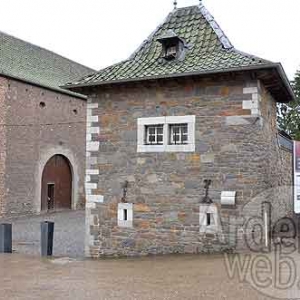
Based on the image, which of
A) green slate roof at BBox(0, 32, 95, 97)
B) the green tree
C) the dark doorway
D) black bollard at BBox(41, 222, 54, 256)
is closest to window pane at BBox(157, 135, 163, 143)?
black bollard at BBox(41, 222, 54, 256)

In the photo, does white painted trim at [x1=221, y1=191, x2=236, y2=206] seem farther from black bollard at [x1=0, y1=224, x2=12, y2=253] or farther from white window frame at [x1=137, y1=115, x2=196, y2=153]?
black bollard at [x1=0, y1=224, x2=12, y2=253]

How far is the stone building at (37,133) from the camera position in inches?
818

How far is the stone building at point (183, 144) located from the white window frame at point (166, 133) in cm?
2

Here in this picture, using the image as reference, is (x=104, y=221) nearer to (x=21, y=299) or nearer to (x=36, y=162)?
(x=21, y=299)

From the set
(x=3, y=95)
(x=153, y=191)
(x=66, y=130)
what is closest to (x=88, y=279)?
(x=153, y=191)

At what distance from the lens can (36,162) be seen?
891 inches

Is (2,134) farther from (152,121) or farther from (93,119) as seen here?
(152,121)

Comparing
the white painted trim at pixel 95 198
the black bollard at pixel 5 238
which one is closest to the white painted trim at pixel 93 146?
the white painted trim at pixel 95 198

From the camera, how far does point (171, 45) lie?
10445mm

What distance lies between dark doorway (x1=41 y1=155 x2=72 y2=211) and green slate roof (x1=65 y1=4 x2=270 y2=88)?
13.9 metres

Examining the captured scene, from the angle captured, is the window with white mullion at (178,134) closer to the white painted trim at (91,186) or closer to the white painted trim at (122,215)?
the white painted trim at (122,215)

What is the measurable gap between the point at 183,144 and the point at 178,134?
27cm

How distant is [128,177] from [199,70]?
113 inches

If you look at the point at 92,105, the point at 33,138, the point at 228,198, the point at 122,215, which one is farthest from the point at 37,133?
the point at 228,198
